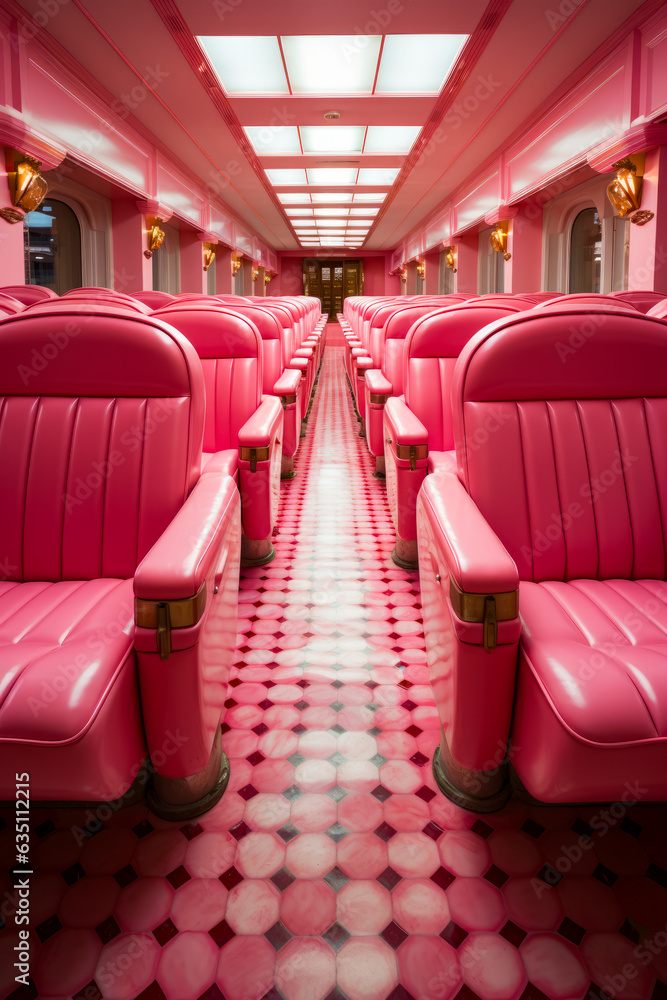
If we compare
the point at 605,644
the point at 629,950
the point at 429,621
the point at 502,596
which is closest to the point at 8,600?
the point at 429,621

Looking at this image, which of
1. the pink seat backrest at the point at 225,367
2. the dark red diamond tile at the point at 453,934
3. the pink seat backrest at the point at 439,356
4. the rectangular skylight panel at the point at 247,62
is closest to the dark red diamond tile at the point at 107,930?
the dark red diamond tile at the point at 453,934

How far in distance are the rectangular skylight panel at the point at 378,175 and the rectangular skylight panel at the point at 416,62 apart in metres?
3.61

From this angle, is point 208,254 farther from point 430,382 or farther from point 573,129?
point 430,382

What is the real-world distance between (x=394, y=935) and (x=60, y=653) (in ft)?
2.61

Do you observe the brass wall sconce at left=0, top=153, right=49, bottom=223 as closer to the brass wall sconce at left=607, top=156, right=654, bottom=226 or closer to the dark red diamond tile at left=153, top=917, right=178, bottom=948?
the brass wall sconce at left=607, top=156, right=654, bottom=226

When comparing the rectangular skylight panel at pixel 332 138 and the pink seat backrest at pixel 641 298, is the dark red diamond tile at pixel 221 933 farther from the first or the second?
the rectangular skylight panel at pixel 332 138

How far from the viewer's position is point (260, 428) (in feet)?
8.11

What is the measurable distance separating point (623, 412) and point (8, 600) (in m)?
1.57

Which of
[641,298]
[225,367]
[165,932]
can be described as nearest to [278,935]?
[165,932]

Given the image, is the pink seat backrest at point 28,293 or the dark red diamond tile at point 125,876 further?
the pink seat backrest at point 28,293

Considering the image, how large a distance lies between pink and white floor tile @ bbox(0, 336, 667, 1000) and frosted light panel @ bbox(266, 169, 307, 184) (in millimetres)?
11003

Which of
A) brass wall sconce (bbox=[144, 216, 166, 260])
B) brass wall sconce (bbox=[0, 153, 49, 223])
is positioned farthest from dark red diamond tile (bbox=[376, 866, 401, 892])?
brass wall sconce (bbox=[144, 216, 166, 260])

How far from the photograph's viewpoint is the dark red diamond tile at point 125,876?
123 centimetres

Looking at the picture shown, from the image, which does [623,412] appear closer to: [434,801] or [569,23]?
[434,801]
